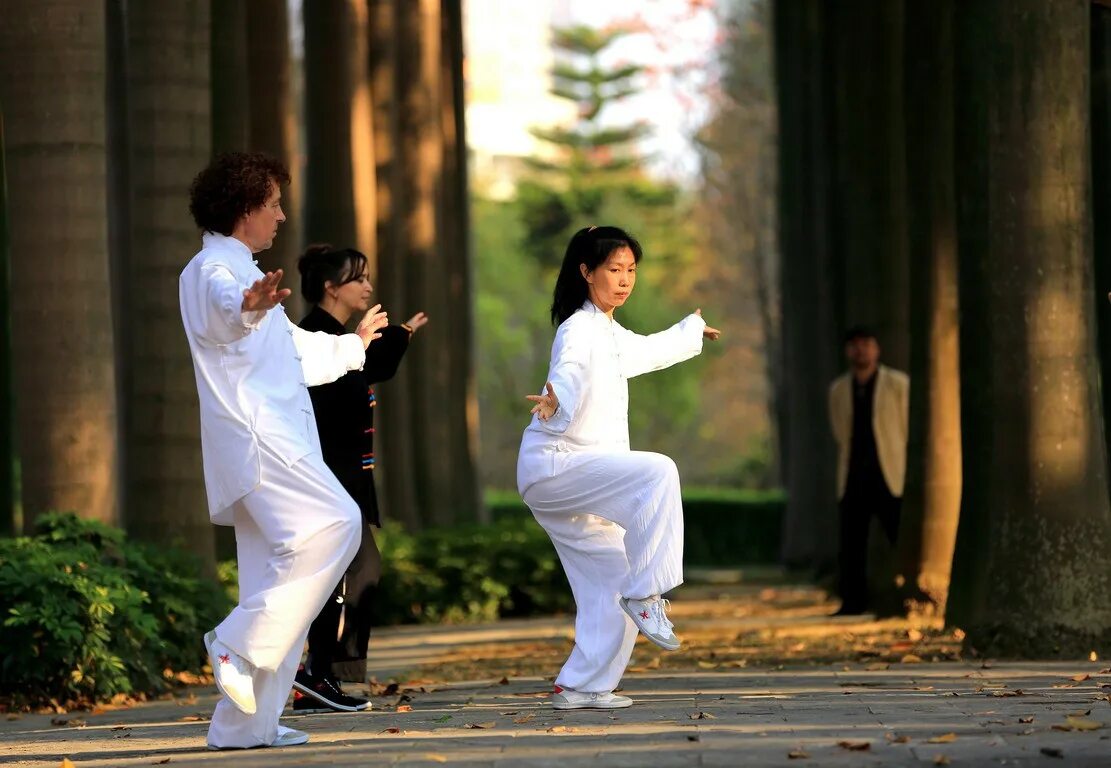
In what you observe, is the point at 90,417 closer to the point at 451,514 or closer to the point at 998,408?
the point at 998,408

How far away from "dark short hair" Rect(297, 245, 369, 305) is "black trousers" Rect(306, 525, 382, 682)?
122 centimetres

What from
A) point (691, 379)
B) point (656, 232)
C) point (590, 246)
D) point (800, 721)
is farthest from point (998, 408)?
point (656, 232)

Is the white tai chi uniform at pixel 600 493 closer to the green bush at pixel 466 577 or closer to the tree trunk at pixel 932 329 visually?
the tree trunk at pixel 932 329

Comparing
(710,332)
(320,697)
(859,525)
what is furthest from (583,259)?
(859,525)

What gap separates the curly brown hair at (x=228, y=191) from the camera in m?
8.03

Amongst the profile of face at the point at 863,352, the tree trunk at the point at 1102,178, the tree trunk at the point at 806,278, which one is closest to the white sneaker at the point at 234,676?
the profile of face at the point at 863,352

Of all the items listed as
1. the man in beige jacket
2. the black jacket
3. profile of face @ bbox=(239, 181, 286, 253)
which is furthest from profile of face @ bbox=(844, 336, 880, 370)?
profile of face @ bbox=(239, 181, 286, 253)

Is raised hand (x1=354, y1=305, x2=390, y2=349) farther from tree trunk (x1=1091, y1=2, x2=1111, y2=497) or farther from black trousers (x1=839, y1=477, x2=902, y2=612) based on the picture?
tree trunk (x1=1091, y1=2, x2=1111, y2=497)

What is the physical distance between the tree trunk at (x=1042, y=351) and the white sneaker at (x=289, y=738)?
15.9ft

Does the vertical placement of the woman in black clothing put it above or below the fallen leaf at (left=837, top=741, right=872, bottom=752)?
above

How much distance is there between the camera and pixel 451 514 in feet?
72.7

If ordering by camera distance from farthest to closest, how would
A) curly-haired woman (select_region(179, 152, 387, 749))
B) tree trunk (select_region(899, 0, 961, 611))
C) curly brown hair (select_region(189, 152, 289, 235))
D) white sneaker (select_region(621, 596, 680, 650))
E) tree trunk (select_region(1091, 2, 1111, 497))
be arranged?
tree trunk (select_region(1091, 2, 1111, 497)) < tree trunk (select_region(899, 0, 961, 611)) < white sneaker (select_region(621, 596, 680, 650)) < curly brown hair (select_region(189, 152, 289, 235)) < curly-haired woman (select_region(179, 152, 387, 749))

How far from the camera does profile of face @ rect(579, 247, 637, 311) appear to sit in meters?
9.24

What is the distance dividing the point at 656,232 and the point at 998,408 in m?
59.8
